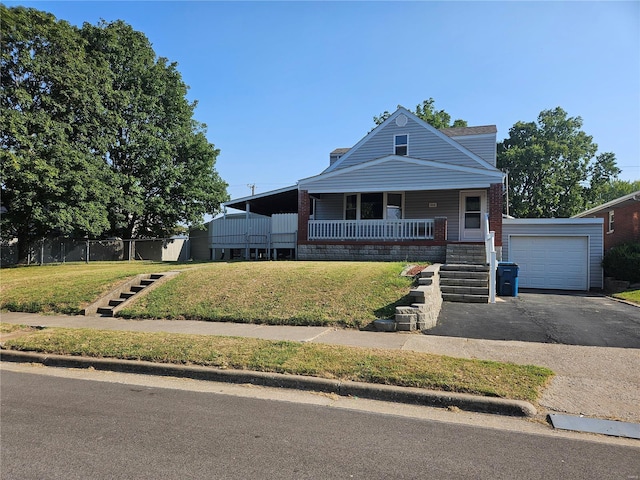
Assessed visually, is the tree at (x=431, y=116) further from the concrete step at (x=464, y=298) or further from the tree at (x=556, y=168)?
the concrete step at (x=464, y=298)

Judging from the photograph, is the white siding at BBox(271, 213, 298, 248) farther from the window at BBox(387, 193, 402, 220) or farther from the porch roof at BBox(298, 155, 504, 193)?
the window at BBox(387, 193, 402, 220)

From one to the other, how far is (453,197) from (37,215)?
65.5ft

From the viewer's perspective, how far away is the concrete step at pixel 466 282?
11906 millimetres

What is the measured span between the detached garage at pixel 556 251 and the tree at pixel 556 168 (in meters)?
22.4

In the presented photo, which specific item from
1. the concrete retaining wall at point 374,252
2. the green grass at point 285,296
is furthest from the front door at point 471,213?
the green grass at point 285,296

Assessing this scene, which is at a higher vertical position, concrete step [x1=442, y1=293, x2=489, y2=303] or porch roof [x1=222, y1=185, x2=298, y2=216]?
porch roof [x1=222, y1=185, x2=298, y2=216]

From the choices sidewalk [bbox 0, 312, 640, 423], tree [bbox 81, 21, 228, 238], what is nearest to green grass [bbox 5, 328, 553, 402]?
sidewalk [bbox 0, 312, 640, 423]

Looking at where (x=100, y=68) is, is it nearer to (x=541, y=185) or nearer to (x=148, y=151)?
(x=148, y=151)

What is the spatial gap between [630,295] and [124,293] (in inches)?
628

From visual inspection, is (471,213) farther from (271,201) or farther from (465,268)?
(271,201)

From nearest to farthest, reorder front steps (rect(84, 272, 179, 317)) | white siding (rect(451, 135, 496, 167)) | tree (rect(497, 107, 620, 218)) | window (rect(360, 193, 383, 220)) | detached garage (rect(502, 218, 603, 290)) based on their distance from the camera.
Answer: front steps (rect(84, 272, 179, 317)) < detached garage (rect(502, 218, 603, 290)) < window (rect(360, 193, 383, 220)) < white siding (rect(451, 135, 496, 167)) < tree (rect(497, 107, 620, 218))

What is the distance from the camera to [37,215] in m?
20.6

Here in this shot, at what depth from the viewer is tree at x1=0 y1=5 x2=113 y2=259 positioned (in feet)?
67.9

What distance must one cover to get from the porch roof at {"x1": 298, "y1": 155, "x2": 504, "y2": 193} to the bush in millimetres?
5476
